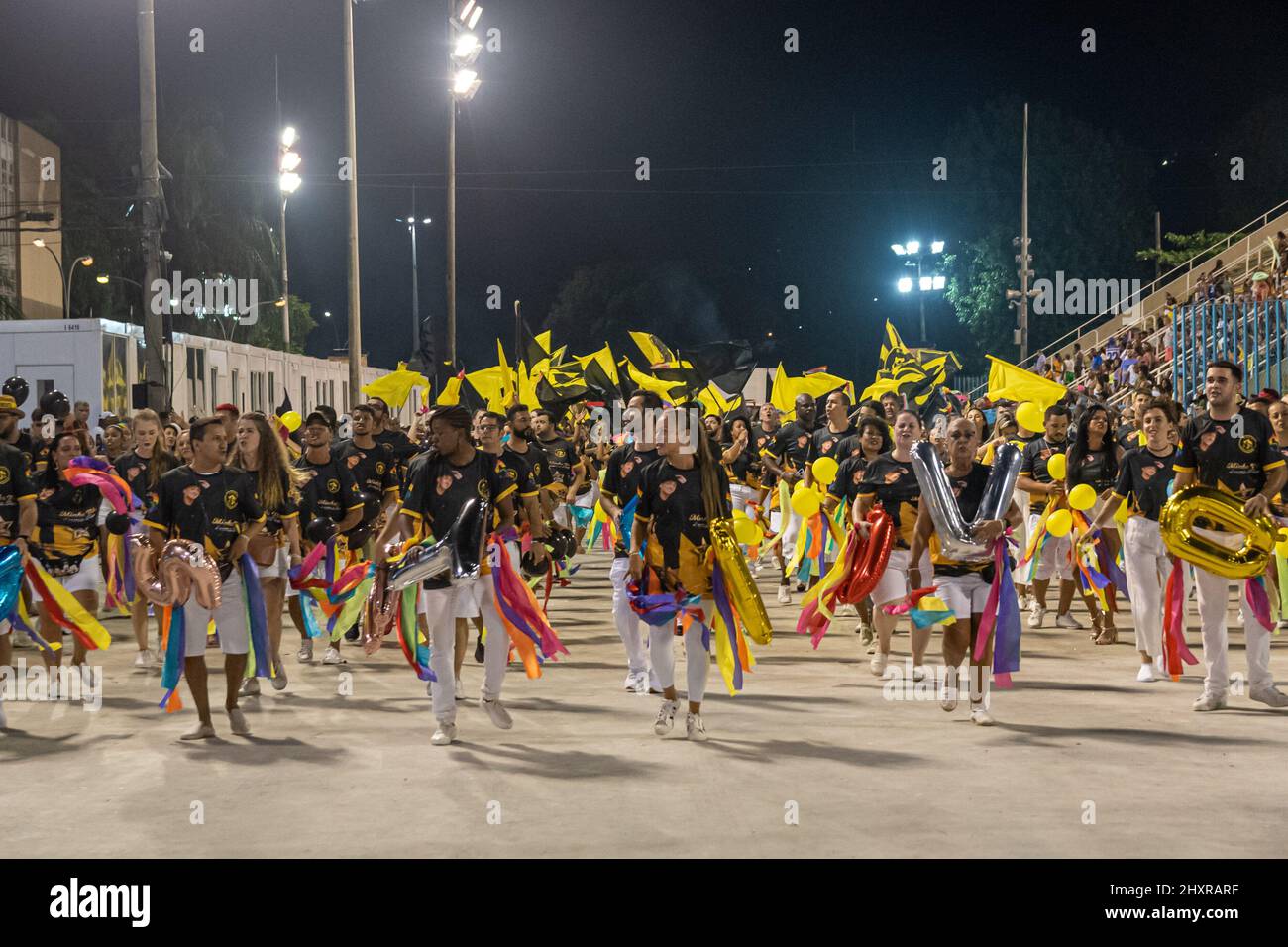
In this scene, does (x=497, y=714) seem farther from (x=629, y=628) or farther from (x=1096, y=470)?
(x=1096, y=470)

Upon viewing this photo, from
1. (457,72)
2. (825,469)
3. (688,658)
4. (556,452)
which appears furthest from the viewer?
(457,72)

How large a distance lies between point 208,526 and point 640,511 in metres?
2.44

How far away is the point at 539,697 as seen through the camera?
10.5 metres

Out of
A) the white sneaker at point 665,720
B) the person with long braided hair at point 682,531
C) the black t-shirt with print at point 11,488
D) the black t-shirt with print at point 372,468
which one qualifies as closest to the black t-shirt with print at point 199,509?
the black t-shirt with print at point 11,488

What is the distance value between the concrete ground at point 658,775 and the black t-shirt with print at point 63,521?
109 centimetres

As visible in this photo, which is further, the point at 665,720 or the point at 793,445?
the point at 793,445

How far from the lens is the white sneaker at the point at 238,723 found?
30.1 feet

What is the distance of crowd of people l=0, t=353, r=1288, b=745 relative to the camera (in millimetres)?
9039

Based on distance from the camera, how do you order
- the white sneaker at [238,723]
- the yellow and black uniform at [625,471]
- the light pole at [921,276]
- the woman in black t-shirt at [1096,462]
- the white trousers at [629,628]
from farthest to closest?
1. the light pole at [921,276]
2. the woman in black t-shirt at [1096,462]
3. the white trousers at [629,628]
4. the yellow and black uniform at [625,471]
5. the white sneaker at [238,723]

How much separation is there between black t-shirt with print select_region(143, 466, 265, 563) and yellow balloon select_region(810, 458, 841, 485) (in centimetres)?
548

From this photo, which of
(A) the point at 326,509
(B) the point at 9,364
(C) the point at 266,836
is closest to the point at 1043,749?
(C) the point at 266,836

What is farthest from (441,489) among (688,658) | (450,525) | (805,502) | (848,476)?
(805,502)

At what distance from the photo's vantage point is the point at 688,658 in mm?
9102

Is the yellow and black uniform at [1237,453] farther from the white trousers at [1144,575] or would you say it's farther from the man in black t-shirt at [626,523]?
the man in black t-shirt at [626,523]
